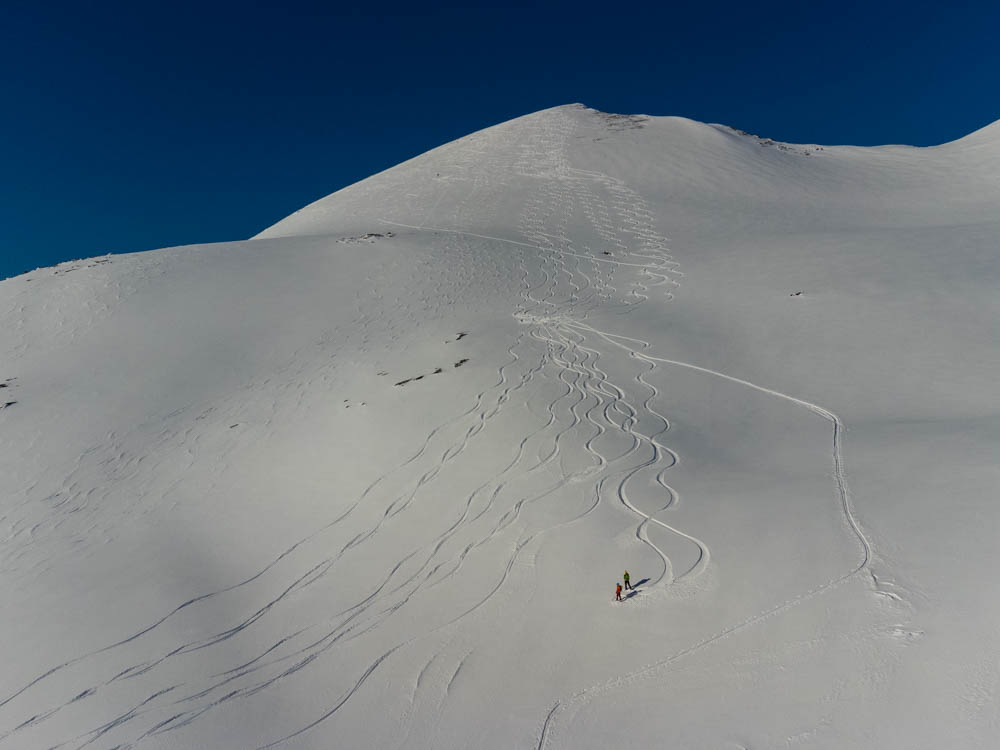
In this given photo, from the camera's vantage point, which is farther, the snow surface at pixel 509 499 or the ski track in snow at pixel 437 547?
the ski track in snow at pixel 437 547

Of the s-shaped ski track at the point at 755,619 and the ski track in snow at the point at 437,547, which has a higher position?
the ski track in snow at the point at 437,547

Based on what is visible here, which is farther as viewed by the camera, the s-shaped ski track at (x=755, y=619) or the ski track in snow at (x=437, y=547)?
the ski track in snow at (x=437, y=547)

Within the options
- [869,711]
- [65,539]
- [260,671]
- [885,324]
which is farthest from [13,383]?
[885,324]

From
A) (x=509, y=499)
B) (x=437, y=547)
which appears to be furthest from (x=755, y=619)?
(x=437, y=547)

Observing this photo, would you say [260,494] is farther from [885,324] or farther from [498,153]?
[498,153]

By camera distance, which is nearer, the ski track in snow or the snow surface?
the snow surface

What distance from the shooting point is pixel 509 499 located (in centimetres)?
1071

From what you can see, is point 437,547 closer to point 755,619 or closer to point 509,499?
point 509,499

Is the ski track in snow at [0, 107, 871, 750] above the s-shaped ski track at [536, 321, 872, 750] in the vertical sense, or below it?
above

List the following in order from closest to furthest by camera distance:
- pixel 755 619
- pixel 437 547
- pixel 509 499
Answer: pixel 755 619, pixel 437 547, pixel 509 499

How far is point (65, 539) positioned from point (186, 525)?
2.10m

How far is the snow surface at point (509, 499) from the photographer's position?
688 cm

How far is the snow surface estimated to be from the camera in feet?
22.6

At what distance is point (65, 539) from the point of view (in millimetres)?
11508
